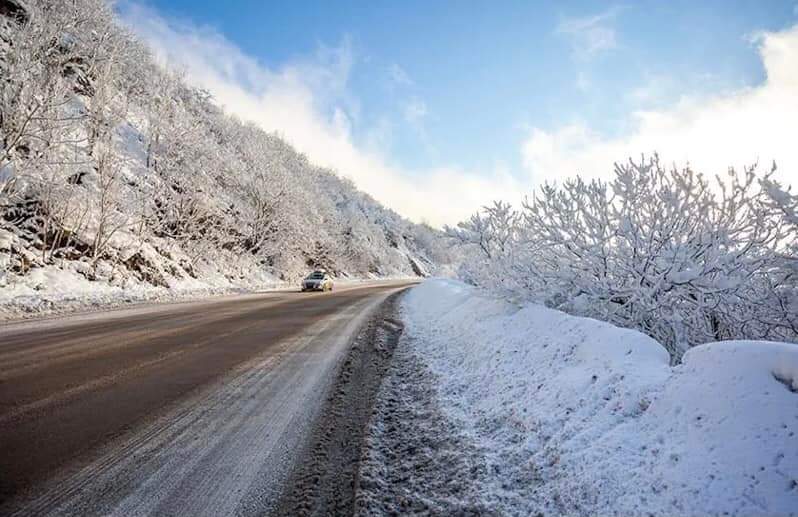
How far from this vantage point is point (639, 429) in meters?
2.99

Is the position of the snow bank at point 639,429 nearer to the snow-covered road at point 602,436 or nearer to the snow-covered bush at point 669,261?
the snow-covered road at point 602,436

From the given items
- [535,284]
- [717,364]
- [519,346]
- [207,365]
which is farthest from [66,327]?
[717,364]

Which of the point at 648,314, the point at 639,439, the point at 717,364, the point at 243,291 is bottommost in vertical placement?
the point at 243,291

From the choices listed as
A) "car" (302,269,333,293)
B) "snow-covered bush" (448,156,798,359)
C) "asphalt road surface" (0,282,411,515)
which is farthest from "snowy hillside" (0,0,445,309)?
"snow-covered bush" (448,156,798,359)

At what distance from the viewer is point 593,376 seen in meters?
3.96

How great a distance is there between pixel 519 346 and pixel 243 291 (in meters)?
23.5

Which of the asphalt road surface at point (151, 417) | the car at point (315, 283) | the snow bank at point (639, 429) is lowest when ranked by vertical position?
the asphalt road surface at point (151, 417)

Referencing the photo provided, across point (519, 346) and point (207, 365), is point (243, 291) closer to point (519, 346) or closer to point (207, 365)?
point (207, 365)

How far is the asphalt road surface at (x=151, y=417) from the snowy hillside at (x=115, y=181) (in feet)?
27.6

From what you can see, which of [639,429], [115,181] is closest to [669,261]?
[639,429]

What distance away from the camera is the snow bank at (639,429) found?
7.30 feet

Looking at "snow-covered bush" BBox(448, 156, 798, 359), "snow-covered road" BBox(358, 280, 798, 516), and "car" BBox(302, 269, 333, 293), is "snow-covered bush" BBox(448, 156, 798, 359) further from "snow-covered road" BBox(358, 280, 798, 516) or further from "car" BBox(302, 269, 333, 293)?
"car" BBox(302, 269, 333, 293)

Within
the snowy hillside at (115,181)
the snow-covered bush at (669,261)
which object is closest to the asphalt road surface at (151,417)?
the snow-covered bush at (669,261)

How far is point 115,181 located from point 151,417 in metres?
20.1
